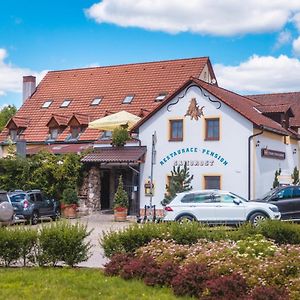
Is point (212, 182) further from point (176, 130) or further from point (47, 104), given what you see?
point (47, 104)

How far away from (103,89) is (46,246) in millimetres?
29228

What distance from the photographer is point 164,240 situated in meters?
12.3

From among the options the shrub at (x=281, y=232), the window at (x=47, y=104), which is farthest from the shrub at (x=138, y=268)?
the window at (x=47, y=104)

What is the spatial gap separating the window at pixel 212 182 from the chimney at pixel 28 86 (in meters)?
20.5

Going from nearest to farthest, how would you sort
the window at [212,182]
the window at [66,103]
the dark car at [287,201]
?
1. the dark car at [287,201]
2. the window at [212,182]
3. the window at [66,103]

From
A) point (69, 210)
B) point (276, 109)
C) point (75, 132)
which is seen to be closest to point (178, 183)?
point (69, 210)

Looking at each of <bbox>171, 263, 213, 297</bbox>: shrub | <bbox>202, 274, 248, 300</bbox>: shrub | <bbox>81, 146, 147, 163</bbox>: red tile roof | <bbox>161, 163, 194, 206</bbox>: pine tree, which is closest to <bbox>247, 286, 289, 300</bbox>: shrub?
<bbox>202, 274, 248, 300</bbox>: shrub

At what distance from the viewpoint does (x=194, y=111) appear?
2980 centimetres

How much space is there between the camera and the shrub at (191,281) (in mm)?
9844

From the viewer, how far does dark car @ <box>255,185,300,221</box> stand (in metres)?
24.1

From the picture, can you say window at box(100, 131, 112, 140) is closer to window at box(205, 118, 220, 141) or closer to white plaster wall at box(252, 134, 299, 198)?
window at box(205, 118, 220, 141)

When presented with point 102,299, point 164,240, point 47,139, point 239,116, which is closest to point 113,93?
point 47,139

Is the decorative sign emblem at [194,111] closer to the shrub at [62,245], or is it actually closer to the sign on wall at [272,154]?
the sign on wall at [272,154]

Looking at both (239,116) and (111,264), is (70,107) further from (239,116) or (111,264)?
(111,264)
